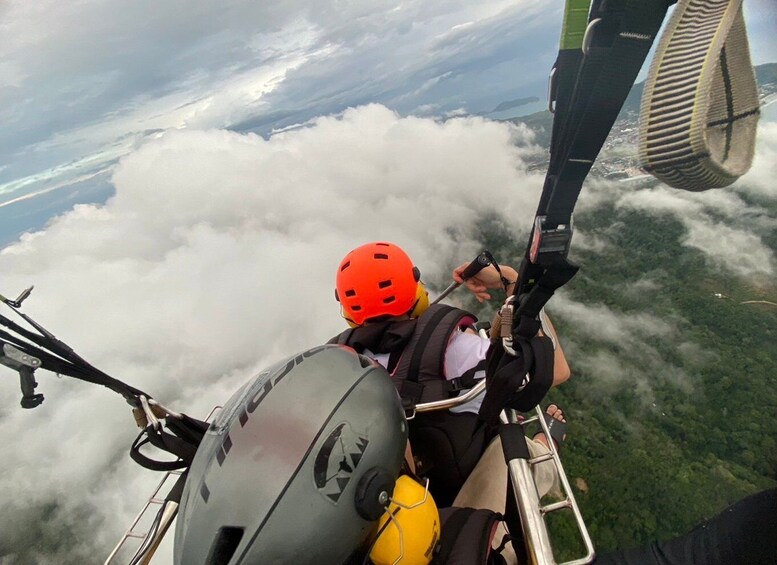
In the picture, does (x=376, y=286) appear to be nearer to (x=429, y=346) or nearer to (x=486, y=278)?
(x=429, y=346)

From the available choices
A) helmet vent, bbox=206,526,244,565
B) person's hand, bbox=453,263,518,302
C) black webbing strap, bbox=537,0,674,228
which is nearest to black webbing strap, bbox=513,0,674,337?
black webbing strap, bbox=537,0,674,228

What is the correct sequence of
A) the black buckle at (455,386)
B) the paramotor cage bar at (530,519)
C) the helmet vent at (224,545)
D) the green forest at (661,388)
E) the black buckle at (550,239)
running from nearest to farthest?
the black buckle at (550,239), the helmet vent at (224,545), the paramotor cage bar at (530,519), the black buckle at (455,386), the green forest at (661,388)

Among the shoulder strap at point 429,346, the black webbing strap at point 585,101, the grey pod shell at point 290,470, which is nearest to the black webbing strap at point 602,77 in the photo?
the black webbing strap at point 585,101

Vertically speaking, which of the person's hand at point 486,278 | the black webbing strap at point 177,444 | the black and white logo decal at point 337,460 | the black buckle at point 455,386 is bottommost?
the black buckle at point 455,386

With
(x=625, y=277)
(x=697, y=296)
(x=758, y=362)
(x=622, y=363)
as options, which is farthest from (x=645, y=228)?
(x=758, y=362)

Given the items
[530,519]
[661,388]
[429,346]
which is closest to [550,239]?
[530,519]

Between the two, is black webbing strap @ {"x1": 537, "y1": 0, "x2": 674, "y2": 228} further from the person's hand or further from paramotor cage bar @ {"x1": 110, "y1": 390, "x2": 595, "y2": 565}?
the person's hand

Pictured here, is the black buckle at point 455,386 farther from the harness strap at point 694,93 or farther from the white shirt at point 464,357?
the harness strap at point 694,93
